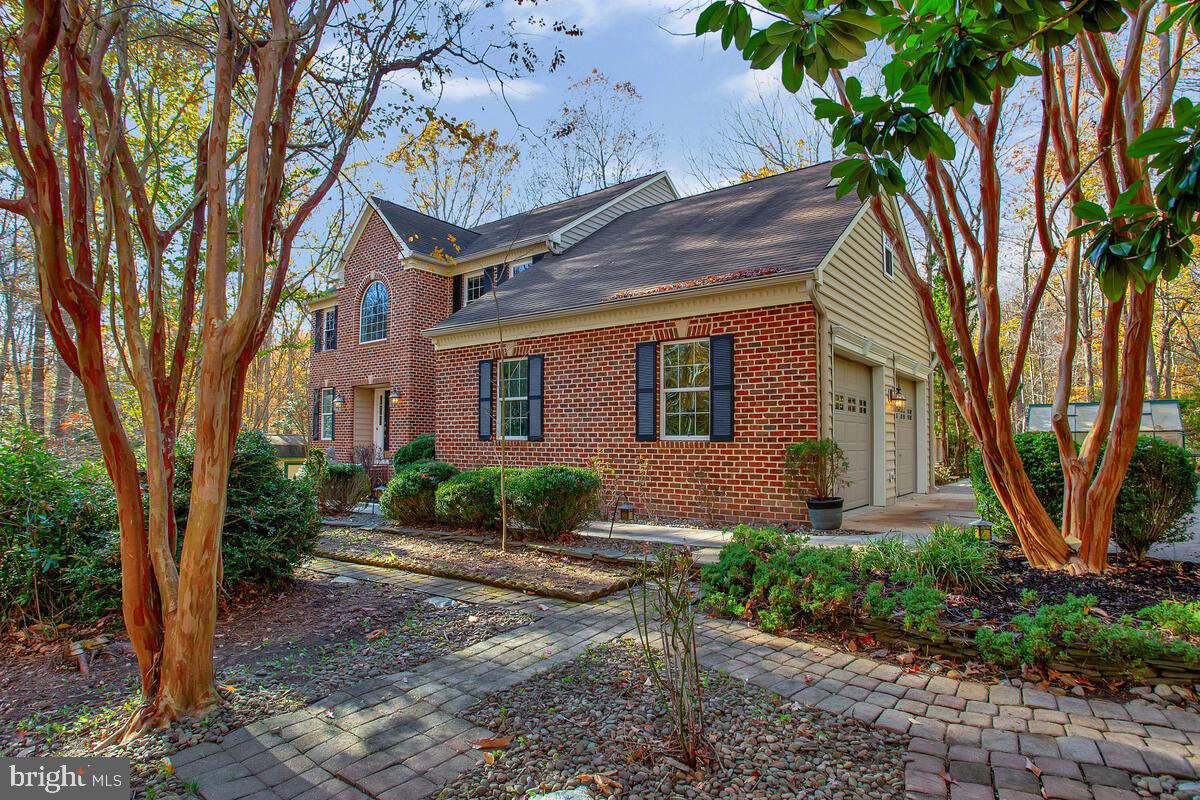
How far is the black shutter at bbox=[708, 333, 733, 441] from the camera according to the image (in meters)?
8.57

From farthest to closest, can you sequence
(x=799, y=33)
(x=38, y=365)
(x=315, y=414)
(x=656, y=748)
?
(x=38, y=365) < (x=315, y=414) < (x=656, y=748) < (x=799, y=33)

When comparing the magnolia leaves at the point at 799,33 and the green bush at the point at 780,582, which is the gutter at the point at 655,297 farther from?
the magnolia leaves at the point at 799,33

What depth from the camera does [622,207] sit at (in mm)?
15758

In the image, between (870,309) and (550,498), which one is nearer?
(550,498)

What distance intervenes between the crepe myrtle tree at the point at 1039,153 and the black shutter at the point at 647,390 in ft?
14.4

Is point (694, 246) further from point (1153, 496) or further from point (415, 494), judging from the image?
point (1153, 496)

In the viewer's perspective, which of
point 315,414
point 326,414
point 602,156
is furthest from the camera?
point 602,156

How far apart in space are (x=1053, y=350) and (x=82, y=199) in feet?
125

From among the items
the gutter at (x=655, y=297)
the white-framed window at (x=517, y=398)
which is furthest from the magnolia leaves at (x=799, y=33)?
the white-framed window at (x=517, y=398)

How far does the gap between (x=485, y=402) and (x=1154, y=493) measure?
30.4 feet

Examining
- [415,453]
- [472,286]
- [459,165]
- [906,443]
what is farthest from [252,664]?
[472,286]

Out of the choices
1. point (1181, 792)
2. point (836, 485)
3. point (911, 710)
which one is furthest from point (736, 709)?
point (836, 485)

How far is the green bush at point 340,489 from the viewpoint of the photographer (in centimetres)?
1002

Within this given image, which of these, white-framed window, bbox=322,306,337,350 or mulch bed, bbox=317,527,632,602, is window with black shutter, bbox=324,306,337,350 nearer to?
white-framed window, bbox=322,306,337,350
